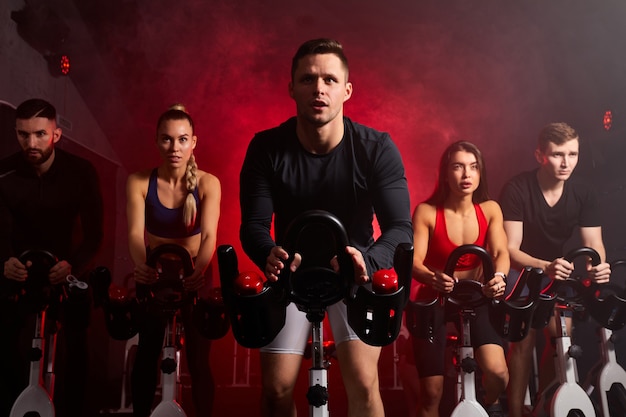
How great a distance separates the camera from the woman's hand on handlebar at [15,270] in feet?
9.48

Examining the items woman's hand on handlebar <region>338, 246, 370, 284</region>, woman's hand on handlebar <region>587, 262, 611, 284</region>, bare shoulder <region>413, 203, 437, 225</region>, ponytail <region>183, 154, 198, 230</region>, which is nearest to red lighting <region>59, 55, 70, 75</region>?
ponytail <region>183, 154, 198, 230</region>

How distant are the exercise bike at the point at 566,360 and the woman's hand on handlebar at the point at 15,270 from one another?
2.64 metres

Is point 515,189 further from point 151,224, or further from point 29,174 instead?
point 29,174

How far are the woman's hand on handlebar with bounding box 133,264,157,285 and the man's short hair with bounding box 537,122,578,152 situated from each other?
2316 millimetres

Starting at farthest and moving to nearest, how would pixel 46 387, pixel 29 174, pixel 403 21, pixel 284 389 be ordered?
1. pixel 403 21
2. pixel 29 174
3. pixel 46 387
4. pixel 284 389

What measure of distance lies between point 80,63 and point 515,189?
8.66ft

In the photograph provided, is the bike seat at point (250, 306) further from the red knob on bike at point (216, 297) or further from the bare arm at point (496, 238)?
the bare arm at point (496, 238)

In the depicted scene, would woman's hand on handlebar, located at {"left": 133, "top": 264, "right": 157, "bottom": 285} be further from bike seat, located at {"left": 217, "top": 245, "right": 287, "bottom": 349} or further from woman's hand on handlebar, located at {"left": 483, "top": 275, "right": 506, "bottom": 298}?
woman's hand on handlebar, located at {"left": 483, "top": 275, "right": 506, "bottom": 298}

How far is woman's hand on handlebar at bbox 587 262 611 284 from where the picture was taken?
308 cm

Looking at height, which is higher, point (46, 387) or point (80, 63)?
point (80, 63)

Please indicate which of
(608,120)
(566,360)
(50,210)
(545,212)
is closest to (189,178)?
(50,210)

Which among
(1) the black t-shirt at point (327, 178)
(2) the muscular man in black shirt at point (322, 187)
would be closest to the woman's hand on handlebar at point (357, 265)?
(2) the muscular man in black shirt at point (322, 187)

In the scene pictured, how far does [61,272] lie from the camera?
296cm

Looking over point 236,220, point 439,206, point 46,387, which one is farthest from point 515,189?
point 46,387
